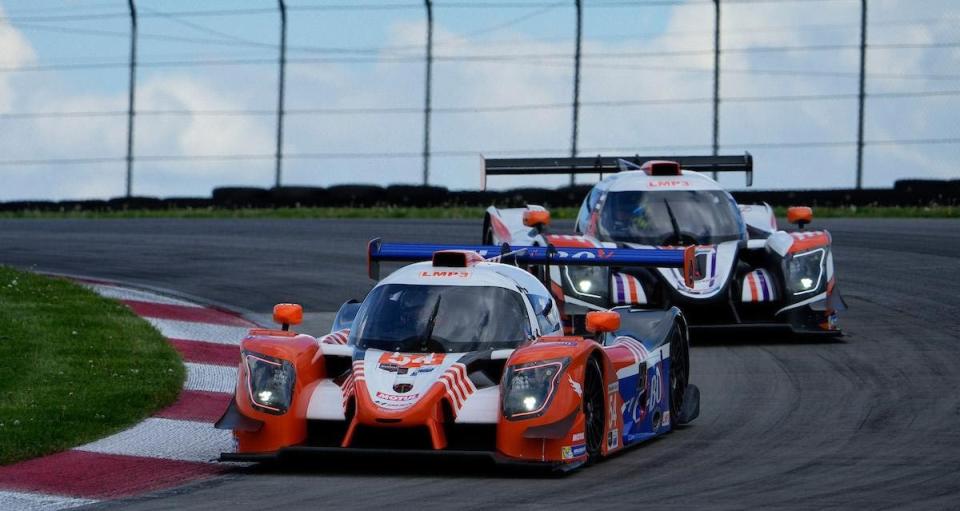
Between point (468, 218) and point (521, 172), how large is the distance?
11.4 m

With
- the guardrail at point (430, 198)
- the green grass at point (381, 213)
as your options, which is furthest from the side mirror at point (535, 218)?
the guardrail at point (430, 198)

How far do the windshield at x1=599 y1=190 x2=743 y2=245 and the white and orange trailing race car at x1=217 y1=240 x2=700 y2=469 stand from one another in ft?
19.7

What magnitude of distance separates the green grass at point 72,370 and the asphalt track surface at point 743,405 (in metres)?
1.70

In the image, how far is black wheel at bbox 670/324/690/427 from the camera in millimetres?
11711

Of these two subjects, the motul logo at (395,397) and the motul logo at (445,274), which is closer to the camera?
the motul logo at (395,397)

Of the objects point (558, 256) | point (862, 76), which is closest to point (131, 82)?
point (862, 76)

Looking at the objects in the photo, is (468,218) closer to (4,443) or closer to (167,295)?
(167,295)

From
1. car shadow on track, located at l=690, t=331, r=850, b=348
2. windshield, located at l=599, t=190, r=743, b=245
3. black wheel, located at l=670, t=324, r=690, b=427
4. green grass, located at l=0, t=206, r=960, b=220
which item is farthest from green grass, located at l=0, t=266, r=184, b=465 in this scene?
green grass, located at l=0, t=206, r=960, b=220

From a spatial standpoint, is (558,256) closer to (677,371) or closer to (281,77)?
(677,371)

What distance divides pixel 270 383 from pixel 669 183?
28.4ft

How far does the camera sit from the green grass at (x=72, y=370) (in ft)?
35.8

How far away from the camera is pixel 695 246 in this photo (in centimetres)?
1603

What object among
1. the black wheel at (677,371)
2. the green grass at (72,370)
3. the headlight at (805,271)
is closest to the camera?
the green grass at (72,370)

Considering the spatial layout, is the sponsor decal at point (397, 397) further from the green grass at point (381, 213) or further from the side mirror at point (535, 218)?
the green grass at point (381, 213)
